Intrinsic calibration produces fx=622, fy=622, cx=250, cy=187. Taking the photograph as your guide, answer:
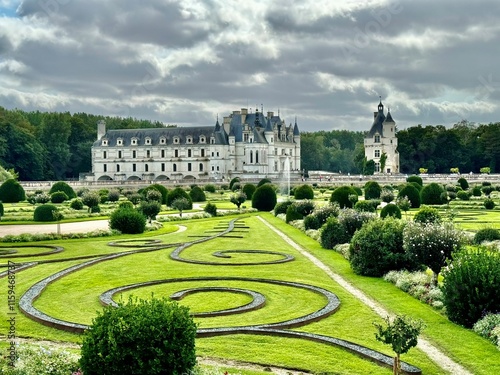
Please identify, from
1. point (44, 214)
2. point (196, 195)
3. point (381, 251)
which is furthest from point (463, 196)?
point (381, 251)

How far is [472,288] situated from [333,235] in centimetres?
1059

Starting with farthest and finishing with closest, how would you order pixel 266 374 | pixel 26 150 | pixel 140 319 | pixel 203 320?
pixel 26 150 < pixel 203 320 < pixel 266 374 < pixel 140 319

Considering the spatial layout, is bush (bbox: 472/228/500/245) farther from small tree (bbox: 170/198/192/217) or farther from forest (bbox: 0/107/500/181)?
forest (bbox: 0/107/500/181)

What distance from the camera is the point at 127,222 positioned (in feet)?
88.1

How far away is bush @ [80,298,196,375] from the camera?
7.68 metres

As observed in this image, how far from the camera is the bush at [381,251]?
1675 centimetres

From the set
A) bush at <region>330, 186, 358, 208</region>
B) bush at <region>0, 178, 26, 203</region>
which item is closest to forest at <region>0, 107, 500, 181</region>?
bush at <region>0, 178, 26, 203</region>

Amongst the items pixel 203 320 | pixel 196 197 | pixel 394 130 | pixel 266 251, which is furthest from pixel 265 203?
pixel 394 130

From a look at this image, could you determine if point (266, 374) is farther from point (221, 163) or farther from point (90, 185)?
point (221, 163)

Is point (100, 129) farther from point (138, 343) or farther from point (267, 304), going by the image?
point (138, 343)

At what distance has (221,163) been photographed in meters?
96.2

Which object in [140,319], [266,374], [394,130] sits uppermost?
[394,130]

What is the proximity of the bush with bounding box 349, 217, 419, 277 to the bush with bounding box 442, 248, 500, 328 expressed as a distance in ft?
13.9

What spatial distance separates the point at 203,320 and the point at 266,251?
31.5 ft
